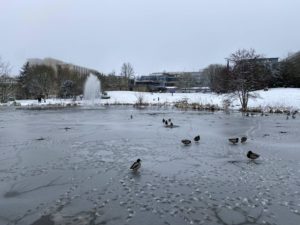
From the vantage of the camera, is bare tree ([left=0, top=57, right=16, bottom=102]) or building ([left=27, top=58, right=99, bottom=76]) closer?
bare tree ([left=0, top=57, right=16, bottom=102])

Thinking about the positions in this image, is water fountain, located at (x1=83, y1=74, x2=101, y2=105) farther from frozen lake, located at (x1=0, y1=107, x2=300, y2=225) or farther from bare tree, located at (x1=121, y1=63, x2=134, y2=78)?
frozen lake, located at (x1=0, y1=107, x2=300, y2=225)

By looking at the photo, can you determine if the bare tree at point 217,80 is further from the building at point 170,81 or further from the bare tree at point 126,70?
the bare tree at point 126,70

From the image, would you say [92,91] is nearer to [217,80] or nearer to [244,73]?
[217,80]

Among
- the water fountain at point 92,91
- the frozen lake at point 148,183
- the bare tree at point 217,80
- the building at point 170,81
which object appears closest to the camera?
the frozen lake at point 148,183

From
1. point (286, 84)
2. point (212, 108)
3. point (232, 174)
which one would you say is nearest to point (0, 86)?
point (212, 108)

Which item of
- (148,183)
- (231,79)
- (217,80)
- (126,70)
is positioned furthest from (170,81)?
(148,183)

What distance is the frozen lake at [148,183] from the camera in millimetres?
6721

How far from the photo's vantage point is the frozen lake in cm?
672

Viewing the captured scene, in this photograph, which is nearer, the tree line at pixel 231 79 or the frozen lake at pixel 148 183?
the frozen lake at pixel 148 183

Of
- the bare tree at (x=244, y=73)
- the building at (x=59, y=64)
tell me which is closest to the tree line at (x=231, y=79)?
the bare tree at (x=244, y=73)

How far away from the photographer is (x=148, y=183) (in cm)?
884

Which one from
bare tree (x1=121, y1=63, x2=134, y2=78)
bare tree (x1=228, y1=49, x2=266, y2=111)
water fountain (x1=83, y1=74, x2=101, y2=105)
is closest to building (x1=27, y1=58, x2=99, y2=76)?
bare tree (x1=121, y1=63, x2=134, y2=78)

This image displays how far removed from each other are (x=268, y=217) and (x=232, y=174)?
314cm

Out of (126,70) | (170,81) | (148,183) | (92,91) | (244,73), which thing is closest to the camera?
(148,183)
